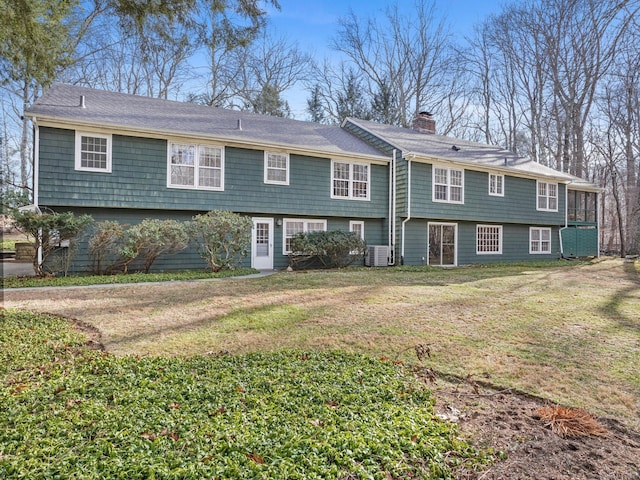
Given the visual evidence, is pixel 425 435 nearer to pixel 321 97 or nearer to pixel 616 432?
pixel 616 432

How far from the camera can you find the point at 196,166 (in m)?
11.7

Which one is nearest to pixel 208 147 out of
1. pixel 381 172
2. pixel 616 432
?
pixel 381 172

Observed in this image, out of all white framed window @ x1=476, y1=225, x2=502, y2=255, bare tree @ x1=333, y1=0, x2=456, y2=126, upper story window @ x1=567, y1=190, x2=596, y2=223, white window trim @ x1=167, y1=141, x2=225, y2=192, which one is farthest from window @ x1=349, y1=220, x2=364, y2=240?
bare tree @ x1=333, y1=0, x2=456, y2=126

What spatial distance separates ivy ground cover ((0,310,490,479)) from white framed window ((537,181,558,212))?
17.3 meters

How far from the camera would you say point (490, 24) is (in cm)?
2602

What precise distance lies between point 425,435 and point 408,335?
7.73 feet

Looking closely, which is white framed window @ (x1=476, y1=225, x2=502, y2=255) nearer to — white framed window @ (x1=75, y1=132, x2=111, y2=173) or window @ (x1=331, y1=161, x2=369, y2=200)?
window @ (x1=331, y1=161, x2=369, y2=200)

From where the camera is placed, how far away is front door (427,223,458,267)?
15500 millimetres

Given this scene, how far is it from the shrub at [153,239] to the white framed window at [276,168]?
3588mm

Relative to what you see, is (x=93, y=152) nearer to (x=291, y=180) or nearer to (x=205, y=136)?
(x=205, y=136)

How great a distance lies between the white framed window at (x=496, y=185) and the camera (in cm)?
1633

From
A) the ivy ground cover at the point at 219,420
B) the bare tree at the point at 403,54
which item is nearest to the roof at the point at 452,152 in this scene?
the bare tree at the point at 403,54

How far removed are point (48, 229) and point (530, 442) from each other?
400 inches

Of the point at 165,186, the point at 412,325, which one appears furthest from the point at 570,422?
the point at 165,186
